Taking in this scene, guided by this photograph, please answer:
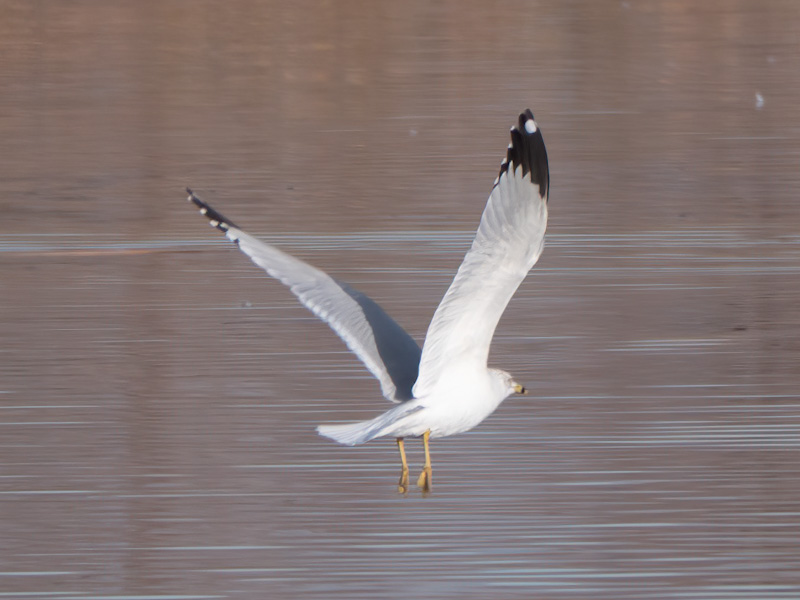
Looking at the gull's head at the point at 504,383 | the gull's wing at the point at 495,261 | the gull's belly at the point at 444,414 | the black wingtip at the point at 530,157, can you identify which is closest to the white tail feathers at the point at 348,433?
the gull's belly at the point at 444,414

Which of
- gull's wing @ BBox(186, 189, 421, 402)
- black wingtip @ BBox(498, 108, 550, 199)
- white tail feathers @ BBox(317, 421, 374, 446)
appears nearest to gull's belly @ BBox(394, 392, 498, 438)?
white tail feathers @ BBox(317, 421, 374, 446)

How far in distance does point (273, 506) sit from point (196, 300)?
8.37ft

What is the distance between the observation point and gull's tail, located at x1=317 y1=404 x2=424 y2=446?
4.67m

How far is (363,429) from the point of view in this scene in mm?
4734

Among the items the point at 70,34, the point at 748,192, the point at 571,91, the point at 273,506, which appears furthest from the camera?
the point at 70,34

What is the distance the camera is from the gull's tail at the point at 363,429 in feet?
15.3

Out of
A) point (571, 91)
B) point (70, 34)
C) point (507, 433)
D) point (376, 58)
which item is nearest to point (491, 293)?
point (507, 433)

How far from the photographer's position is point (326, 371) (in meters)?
6.55

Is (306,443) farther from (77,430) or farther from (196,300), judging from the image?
(196,300)

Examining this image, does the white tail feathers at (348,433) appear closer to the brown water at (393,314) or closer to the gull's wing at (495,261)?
the gull's wing at (495,261)

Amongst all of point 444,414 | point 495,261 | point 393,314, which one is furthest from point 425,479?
point 393,314

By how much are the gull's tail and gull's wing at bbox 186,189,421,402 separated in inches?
16.8

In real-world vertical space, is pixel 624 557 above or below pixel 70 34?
below

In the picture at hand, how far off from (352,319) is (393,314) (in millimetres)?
1852
